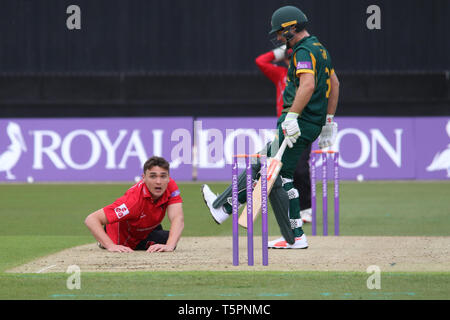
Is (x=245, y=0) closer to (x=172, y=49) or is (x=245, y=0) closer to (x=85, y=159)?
(x=172, y=49)

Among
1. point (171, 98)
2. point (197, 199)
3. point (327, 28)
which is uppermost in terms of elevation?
point (327, 28)

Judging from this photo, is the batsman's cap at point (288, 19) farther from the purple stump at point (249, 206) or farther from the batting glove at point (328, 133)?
the purple stump at point (249, 206)

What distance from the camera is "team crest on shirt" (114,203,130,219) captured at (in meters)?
7.33

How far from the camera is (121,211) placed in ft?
24.1

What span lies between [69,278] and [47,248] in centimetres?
236

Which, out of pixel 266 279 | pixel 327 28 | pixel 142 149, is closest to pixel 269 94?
pixel 327 28

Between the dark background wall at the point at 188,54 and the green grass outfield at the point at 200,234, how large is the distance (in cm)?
419

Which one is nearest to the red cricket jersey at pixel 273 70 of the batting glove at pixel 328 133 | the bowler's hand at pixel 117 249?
the batting glove at pixel 328 133

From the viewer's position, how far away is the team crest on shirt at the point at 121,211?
24.0ft

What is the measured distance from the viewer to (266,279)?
6.07m

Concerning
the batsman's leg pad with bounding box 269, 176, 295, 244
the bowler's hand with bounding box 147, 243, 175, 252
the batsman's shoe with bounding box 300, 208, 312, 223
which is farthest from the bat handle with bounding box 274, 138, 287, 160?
the batsman's shoe with bounding box 300, 208, 312, 223

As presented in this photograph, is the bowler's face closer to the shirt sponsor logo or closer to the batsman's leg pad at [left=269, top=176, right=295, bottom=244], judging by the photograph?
the batsman's leg pad at [left=269, top=176, right=295, bottom=244]

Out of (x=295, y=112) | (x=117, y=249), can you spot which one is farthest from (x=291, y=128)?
(x=117, y=249)

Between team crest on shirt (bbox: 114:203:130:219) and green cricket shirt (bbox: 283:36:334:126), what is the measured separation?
172 cm
